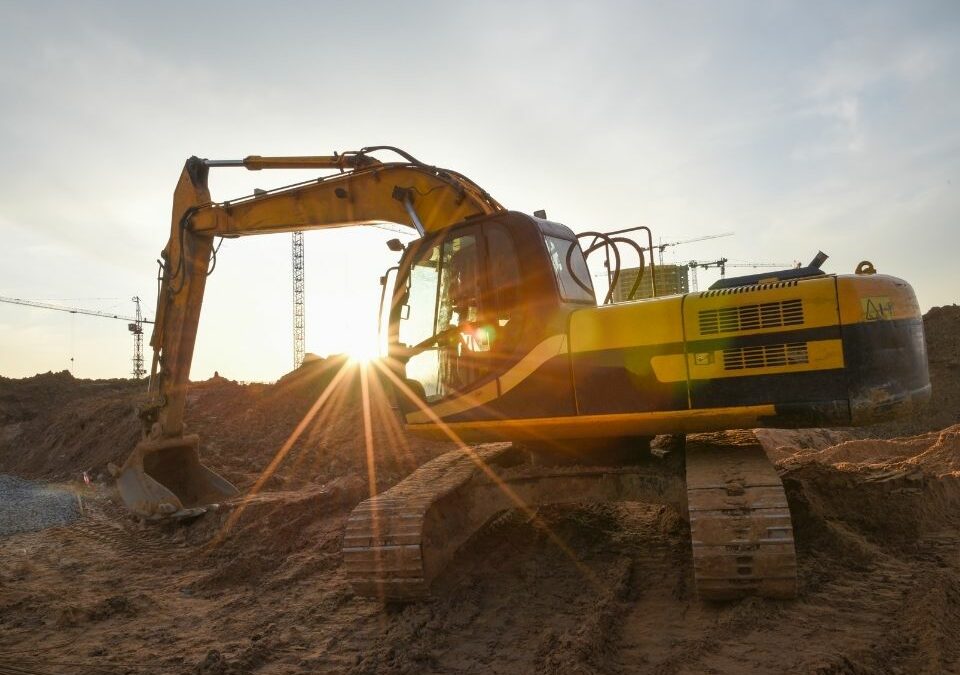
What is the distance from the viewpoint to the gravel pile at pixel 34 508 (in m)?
8.75

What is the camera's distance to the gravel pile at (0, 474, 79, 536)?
28.7ft

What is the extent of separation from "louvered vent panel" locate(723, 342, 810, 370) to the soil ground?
1.42 metres

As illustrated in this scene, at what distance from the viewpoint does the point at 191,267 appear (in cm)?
826

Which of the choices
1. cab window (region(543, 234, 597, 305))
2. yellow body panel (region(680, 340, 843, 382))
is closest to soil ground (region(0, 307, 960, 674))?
yellow body panel (region(680, 340, 843, 382))

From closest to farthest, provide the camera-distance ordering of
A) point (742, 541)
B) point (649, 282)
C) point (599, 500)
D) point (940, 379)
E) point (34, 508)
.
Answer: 1. point (742, 541)
2. point (599, 500)
3. point (649, 282)
4. point (34, 508)
5. point (940, 379)

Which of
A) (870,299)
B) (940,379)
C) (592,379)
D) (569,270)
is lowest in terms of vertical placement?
(592,379)

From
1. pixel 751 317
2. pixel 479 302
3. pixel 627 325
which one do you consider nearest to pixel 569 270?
pixel 479 302

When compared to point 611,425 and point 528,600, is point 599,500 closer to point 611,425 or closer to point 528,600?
point 611,425

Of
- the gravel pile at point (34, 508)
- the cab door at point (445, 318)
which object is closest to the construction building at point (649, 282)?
the cab door at point (445, 318)

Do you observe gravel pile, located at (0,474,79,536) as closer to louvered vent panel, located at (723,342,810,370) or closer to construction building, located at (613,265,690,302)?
construction building, located at (613,265,690,302)

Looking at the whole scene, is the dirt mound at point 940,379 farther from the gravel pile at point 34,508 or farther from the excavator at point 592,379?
the gravel pile at point 34,508

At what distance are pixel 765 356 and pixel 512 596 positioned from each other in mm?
2381

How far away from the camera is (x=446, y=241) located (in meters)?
5.76

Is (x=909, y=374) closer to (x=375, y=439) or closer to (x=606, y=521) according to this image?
(x=606, y=521)
